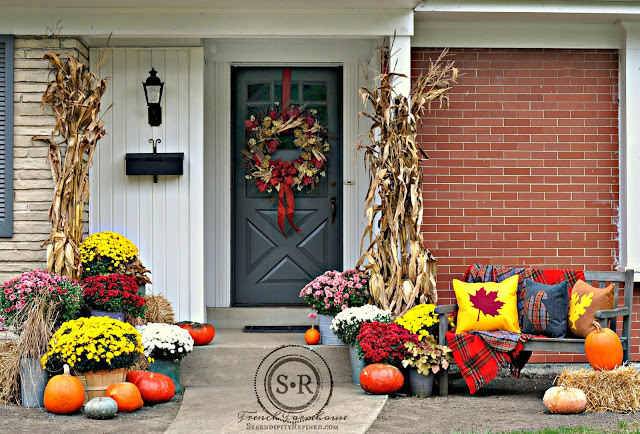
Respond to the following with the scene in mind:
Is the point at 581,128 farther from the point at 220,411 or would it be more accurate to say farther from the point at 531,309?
the point at 220,411

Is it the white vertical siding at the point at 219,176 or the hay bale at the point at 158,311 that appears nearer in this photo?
the hay bale at the point at 158,311

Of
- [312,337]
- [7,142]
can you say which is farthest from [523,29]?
[7,142]

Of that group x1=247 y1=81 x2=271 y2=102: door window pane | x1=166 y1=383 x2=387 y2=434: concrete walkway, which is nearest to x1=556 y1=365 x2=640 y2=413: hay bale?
x1=166 y1=383 x2=387 y2=434: concrete walkway

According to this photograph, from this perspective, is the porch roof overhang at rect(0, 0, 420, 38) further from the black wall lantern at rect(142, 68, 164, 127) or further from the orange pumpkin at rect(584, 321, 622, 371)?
the orange pumpkin at rect(584, 321, 622, 371)

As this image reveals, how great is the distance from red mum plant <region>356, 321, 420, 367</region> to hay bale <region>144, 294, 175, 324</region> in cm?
175

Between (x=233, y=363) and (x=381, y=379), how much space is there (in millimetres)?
1321

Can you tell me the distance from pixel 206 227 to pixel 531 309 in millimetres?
3215

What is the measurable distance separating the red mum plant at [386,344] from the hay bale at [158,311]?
175 cm

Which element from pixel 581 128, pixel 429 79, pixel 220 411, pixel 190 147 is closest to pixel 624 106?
pixel 581 128

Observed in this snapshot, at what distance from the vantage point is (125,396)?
5.31 metres

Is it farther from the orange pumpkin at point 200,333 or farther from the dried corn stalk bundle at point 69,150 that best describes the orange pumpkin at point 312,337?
the dried corn stalk bundle at point 69,150

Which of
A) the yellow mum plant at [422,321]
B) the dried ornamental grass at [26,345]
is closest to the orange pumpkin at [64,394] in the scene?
the dried ornamental grass at [26,345]

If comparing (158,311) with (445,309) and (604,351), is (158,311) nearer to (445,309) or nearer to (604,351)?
(445,309)

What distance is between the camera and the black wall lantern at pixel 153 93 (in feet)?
23.1
